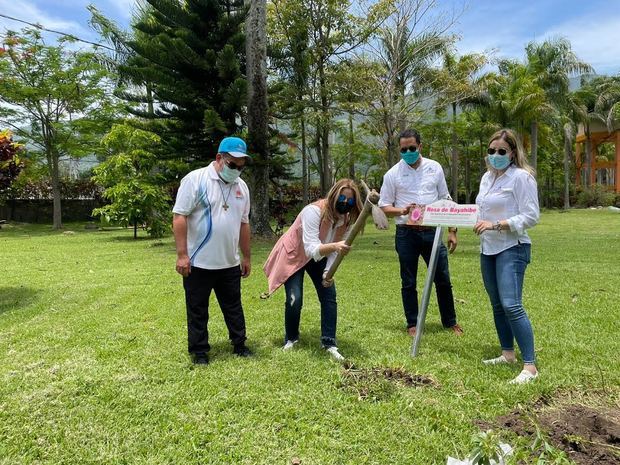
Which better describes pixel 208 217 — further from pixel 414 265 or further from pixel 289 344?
pixel 414 265

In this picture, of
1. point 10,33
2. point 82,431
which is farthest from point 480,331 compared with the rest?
point 10,33

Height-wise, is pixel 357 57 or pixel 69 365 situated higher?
pixel 357 57

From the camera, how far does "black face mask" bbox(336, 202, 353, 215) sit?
3210 mm

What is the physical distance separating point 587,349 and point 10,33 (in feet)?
64.4

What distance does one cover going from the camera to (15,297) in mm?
5500

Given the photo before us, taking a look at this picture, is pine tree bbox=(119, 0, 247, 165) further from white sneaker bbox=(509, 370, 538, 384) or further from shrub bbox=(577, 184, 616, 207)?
shrub bbox=(577, 184, 616, 207)

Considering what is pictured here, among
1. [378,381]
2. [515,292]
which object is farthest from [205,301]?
[515,292]

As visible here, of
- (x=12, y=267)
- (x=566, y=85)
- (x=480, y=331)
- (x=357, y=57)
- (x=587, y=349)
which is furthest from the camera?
(x=566, y=85)

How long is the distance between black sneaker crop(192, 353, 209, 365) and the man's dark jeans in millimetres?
25

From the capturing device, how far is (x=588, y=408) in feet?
8.34

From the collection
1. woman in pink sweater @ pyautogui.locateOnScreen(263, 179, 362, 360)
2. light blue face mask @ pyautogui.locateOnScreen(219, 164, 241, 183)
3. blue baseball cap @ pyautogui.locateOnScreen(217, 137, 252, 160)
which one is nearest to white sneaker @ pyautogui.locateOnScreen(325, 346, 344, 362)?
woman in pink sweater @ pyautogui.locateOnScreen(263, 179, 362, 360)

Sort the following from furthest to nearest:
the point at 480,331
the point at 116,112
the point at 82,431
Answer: the point at 116,112
the point at 480,331
the point at 82,431

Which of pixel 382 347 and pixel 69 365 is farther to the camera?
pixel 382 347

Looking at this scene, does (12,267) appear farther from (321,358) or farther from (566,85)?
(566,85)
